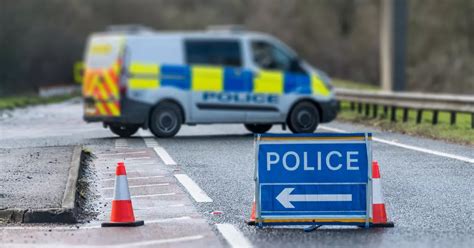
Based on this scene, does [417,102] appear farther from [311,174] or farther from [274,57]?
[311,174]

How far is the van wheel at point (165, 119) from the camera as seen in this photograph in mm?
20188

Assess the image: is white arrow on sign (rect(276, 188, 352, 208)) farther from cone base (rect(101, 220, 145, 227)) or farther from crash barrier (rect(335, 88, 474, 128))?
crash barrier (rect(335, 88, 474, 128))

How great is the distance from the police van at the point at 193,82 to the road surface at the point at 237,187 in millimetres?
456

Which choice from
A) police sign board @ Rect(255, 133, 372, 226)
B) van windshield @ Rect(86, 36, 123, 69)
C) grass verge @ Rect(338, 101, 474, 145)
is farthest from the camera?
van windshield @ Rect(86, 36, 123, 69)

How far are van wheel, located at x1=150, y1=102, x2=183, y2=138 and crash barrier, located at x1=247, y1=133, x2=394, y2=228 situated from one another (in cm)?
1056

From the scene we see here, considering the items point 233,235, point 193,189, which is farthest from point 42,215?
point 193,189

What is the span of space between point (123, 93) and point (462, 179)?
27.0 feet

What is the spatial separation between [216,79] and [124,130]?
212 centimetres

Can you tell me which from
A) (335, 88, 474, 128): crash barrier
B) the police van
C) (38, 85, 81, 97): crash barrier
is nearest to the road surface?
the police van

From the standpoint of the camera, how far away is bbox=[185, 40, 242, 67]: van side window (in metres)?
20.1

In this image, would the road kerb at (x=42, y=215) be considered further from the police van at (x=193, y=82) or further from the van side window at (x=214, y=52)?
the van side window at (x=214, y=52)

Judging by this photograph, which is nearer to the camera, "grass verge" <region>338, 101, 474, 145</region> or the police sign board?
the police sign board

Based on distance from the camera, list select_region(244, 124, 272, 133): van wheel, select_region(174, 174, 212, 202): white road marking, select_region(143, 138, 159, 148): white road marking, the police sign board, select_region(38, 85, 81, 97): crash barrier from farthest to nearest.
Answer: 1. select_region(38, 85, 81, 97): crash barrier
2. select_region(244, 124, 272, 133): van wheel
3. select_region(143, 138, 159, 148): white road marking
4. select_region(174, 174, 212, 202): white road marking
5. the police sign board

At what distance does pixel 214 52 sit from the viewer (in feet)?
66.4
